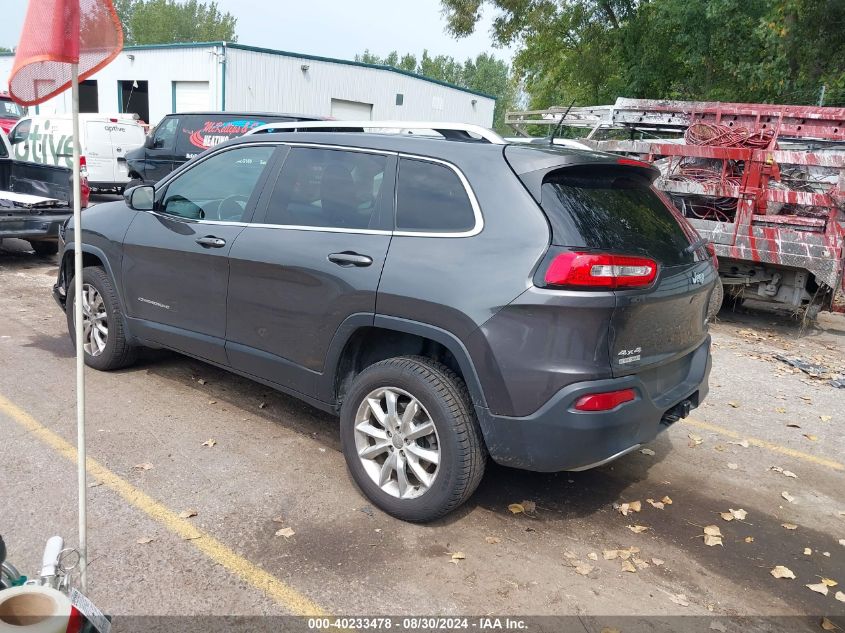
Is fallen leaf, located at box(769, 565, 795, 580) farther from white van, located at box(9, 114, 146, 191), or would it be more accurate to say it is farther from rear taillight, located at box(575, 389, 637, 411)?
white van, located at box(9, 114, 146, 191)

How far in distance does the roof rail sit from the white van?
39.9 feet

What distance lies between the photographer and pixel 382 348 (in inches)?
150

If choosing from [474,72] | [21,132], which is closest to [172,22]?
[474,72]

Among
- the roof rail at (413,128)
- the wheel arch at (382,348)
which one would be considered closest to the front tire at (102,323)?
the roof rail at (413,128)

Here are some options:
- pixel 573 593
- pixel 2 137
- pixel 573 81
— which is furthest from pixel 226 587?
pixel 573 81

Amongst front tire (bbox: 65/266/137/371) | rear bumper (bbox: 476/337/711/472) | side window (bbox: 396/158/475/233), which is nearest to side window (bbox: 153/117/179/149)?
front tire (bbox: 65/266/137/371)

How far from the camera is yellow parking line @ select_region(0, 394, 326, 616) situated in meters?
2.91

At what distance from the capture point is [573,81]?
940 inches

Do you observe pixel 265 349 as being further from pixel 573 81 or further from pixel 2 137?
pixel 573 81

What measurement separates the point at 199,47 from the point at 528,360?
2425 centimetres

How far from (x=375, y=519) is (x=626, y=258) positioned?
5.75 feet

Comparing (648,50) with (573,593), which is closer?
(573,593)

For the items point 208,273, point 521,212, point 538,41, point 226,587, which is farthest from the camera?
point 538,41

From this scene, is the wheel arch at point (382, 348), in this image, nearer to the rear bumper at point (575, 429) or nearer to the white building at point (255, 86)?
the rear bumper at point (575, 429)
